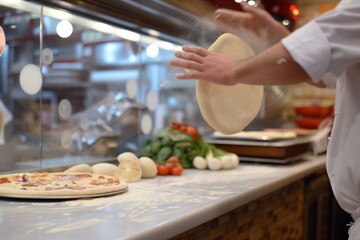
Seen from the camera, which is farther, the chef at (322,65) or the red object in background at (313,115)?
the red object in background at (313,115)

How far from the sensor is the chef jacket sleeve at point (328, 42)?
881 millimetres

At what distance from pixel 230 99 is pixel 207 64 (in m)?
0.41

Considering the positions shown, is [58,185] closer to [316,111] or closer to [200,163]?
[200,163]

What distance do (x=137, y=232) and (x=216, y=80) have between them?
0.42 meters

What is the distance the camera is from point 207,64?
3.59 feet

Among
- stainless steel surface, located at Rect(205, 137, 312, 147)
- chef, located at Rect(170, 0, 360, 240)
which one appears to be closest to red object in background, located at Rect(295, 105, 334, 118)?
stainless steel surface, located at Rect(205, 137, 312, 147)

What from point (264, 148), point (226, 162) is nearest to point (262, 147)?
point (264, 148)

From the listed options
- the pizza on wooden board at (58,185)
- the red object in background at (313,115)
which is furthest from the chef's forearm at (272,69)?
the red object in background at (313,115)

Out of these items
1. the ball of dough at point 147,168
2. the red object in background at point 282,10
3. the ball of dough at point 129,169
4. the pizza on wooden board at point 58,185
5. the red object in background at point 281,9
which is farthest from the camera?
the red object in background at point 281,9

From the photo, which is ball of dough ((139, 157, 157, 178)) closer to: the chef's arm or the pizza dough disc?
the pizza dough disc

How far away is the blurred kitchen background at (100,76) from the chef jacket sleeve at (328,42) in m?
0.39

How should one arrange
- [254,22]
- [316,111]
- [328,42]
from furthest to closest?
[316,111], [254,22], [328,42]

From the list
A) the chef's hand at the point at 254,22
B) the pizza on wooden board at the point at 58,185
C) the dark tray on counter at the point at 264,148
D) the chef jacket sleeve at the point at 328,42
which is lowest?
the pizza on wooden board at the point at 58,185

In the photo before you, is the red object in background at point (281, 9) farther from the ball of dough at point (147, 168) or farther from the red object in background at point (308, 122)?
the red object in background at point (308, 122)
